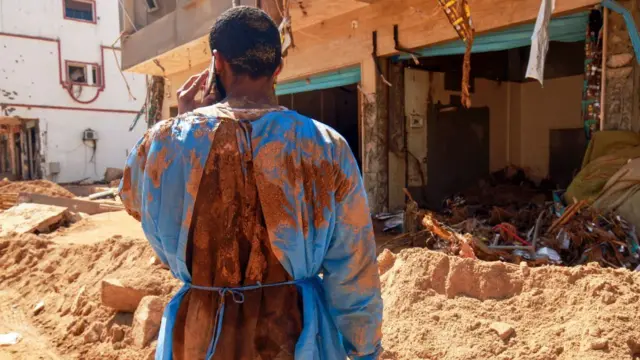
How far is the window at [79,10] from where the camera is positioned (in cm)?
2138

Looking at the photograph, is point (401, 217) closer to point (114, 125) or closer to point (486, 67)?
point (486, 67)

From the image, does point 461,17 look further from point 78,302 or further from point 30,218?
point 30,218

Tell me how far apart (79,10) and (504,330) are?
24.0m

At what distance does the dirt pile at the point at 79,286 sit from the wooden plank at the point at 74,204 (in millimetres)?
3765

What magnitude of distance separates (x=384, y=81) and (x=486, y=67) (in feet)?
11.1

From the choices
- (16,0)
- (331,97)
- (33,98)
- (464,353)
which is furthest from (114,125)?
(464,353)

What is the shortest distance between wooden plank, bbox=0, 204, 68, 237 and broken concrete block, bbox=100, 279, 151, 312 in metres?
4.07

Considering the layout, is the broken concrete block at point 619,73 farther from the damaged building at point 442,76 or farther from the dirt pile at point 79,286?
the dirt pile at point 79,286

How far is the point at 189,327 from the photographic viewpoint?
1.45 m

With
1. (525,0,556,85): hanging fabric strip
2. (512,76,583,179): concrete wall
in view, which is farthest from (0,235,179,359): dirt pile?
(512,76,583,179): concrete wall

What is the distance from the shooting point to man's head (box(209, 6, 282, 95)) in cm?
140

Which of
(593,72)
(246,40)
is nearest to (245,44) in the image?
(246,40)

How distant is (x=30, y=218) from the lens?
7973mm

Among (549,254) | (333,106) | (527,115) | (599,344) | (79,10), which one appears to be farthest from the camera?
(79,10)
